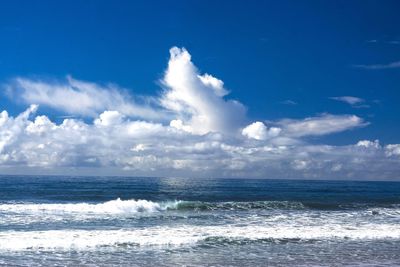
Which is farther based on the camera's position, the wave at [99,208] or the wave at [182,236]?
the wave at [99,208]

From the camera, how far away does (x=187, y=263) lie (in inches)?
609

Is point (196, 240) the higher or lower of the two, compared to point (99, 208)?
lower

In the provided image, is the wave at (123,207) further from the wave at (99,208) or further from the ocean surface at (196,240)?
the ocean surface at (196,240)

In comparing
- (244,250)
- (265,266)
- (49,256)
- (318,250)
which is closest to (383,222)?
(318,250)

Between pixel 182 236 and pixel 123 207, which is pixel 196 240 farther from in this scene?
pixel 123 207

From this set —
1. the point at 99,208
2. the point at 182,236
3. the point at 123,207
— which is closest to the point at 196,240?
the point at 182,236

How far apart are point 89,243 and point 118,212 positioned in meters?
14.7

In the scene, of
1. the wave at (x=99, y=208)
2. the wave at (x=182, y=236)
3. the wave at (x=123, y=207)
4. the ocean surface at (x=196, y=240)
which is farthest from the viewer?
the wave at (x=123, y=207)

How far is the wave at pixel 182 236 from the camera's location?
1902 cm

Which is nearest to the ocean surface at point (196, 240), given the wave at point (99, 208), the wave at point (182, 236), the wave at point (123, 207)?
the wave at point (182, 236)

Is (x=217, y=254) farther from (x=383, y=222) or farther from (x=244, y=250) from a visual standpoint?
(x=383, y=222)

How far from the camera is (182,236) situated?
21250 mm

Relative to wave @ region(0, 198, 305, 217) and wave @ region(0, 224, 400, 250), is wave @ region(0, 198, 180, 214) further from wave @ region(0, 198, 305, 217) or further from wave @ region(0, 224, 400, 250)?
wave @ region(0, 224, 400, 250)

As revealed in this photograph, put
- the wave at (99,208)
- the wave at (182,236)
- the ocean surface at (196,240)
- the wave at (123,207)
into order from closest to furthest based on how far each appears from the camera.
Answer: the ocean surface at (196,240), the wave at (182,236), the wave at (99,208), the wave at (123,207)
